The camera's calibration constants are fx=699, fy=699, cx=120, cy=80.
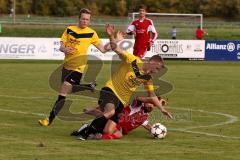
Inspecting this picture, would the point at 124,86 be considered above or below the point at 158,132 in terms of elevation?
above

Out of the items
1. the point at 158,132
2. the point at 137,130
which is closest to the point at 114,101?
the point at 158,132

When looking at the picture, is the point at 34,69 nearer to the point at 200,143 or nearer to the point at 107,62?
the point at 107,62

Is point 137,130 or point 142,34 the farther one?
point 142,34

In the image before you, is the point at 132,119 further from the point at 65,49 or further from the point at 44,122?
the point at 65,49

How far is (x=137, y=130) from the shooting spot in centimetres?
1388

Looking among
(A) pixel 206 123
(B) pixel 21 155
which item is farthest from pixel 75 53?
(B) pixel 21 155

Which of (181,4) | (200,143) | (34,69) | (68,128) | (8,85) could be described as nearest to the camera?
(200,143)

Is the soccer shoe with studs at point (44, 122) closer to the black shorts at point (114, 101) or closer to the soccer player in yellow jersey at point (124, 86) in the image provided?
the soccer player in yellow jersey at point (124, 86)

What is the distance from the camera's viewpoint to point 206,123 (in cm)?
1513

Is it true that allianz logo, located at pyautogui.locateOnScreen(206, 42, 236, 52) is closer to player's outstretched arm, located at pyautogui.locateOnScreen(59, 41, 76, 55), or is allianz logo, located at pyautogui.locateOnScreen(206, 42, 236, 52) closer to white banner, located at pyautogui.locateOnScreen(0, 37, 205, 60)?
white banner, located at pyautogui.locateOnScreen(0, 37, 205, 60)

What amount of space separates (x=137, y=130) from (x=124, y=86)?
1349 millimetres

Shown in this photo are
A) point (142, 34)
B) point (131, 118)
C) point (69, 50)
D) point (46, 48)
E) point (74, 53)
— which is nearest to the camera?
point (131, 118)

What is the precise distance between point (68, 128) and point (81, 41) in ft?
6.55

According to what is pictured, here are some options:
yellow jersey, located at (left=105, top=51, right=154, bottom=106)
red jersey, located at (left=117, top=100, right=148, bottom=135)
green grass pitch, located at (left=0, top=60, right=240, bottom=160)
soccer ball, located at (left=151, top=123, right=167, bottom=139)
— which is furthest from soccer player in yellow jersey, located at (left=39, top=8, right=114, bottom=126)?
soccer ball, located at (left=151, top=123, right=167, bottom=139)
